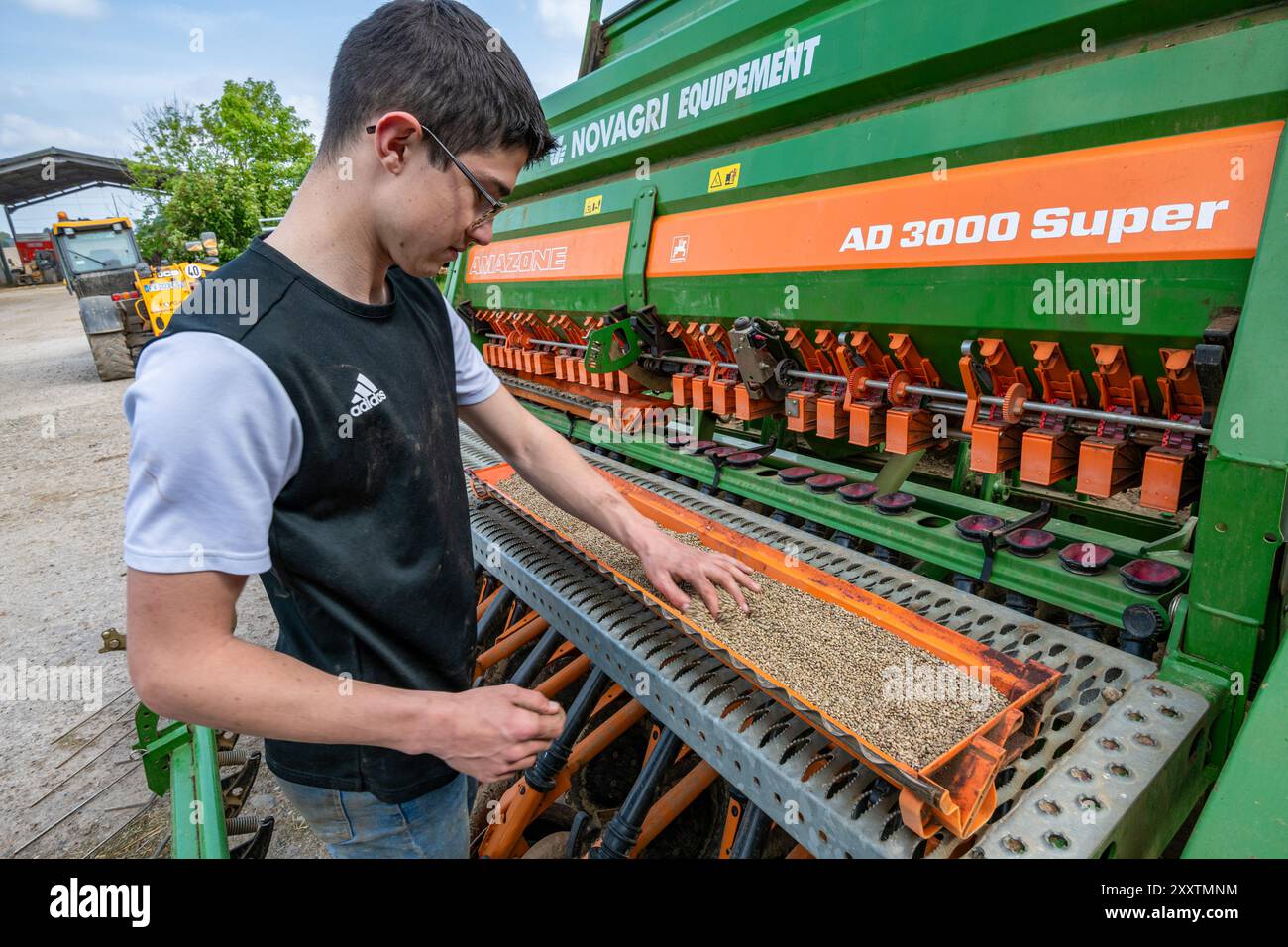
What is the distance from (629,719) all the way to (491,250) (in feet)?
10.2

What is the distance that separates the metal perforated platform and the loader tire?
1174 centimetres

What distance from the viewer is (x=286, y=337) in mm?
984

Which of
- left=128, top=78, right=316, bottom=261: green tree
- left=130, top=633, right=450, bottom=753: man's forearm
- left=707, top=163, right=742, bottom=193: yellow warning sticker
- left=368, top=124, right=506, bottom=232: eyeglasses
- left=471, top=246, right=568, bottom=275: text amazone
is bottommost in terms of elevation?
left=130, top=633, right=450, bottom=753: man's forearm

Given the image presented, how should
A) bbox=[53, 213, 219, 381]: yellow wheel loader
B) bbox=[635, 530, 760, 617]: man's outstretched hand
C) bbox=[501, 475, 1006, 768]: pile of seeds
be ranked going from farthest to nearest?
1. bbox=[53, 213, 219, 381]: yellow wheel loader
2. bbox=[635, 530, 760, 617]: man's outstretched hand
3. bbox=[501, 475, 1006, 768]: pile of seeds

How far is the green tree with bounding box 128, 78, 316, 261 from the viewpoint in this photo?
18.3 m

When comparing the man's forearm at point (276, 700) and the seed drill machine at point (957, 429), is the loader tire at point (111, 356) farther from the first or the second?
the man's forearm at point (276, 700)

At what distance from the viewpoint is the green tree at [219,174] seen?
719 inches

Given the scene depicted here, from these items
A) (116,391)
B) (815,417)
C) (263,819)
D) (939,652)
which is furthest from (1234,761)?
(116,391)

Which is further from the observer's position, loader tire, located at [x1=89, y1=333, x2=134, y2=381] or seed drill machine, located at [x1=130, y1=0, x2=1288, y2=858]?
loader tire, located at [x1=89, y1=333, x2=134, y2=381]

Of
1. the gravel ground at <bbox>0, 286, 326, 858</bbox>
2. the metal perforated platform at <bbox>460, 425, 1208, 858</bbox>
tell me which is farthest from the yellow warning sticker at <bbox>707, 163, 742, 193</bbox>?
the gravel ground at <bbox>0, 286, 326, 858</bbox>

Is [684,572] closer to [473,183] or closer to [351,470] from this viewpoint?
[351,470]

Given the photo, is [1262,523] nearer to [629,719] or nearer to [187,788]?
[629,719]

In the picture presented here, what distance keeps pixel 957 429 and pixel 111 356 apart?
41.2 ft

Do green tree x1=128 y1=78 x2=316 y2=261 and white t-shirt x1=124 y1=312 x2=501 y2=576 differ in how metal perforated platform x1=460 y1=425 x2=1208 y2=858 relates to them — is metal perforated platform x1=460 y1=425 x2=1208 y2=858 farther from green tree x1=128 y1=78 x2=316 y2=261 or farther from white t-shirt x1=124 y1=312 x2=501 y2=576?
green tree x1=128 y1=78 x2=316 y2=261
